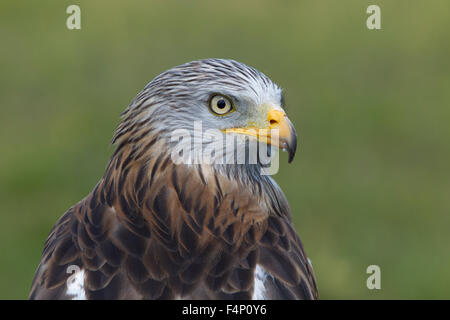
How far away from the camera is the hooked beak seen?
3.56 m

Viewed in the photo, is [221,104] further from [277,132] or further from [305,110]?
[305,110]

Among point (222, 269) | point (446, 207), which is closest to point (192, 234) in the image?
point (222, 269)

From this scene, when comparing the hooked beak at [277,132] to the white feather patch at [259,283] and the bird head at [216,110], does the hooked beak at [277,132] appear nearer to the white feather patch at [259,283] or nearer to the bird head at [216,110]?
the bird head at [216,110]

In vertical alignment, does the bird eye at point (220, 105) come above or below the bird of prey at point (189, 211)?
above

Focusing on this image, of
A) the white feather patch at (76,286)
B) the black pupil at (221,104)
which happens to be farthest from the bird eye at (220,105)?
the white feather patch at (76,286)

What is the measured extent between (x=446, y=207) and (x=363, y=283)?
144 cm

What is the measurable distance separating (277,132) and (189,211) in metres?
0.56

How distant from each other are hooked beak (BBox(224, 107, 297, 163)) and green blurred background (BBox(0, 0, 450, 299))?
118 inches

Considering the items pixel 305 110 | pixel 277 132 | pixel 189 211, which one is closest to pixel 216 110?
pixel 277 132

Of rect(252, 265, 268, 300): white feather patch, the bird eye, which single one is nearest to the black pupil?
the bird eye

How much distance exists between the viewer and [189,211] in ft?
11.9

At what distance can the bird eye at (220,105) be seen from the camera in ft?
12.0

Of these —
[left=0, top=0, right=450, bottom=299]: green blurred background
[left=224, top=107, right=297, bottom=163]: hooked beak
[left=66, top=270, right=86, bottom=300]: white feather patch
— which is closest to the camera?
[left=66, top=270, right=86, bottom=300]: white feather patch

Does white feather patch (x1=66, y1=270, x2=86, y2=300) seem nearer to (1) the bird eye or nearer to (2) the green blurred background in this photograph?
(1) the bird eye
